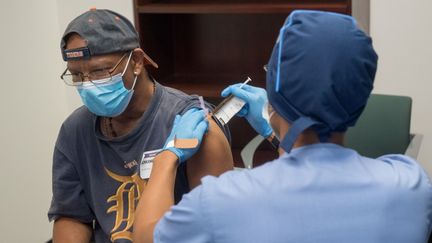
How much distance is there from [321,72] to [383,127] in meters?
1.54

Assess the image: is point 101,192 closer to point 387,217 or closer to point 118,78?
point 118,78

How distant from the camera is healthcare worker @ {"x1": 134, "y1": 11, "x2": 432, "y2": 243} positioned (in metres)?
0.90

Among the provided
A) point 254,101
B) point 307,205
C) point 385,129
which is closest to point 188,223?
point 307,205

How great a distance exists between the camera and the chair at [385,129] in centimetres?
228

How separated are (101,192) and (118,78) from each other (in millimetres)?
326

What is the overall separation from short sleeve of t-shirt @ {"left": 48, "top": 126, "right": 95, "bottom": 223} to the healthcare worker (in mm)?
722

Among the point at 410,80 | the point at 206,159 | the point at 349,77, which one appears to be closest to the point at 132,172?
the point at 206,159

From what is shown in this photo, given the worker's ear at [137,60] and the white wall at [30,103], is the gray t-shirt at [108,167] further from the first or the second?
the white wall at [30,103]

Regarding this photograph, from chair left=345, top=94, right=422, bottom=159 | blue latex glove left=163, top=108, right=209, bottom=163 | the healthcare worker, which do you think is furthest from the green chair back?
the healthcare worker

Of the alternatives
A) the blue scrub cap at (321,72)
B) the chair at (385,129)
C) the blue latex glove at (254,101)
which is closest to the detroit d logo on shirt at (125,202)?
the blue latex glove at (254,101)

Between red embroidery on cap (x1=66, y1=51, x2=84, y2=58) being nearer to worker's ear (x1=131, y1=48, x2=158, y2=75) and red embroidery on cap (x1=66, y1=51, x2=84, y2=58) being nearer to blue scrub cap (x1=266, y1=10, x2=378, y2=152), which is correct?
worker's ear (x1=131, y1=48, x2=158, y2=75)

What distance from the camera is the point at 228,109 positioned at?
4.87 ft

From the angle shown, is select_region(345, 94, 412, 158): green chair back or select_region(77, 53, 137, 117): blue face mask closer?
select_region(77, 53, 137, 117): blue face mask

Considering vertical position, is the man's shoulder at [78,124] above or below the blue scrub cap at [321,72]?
below
